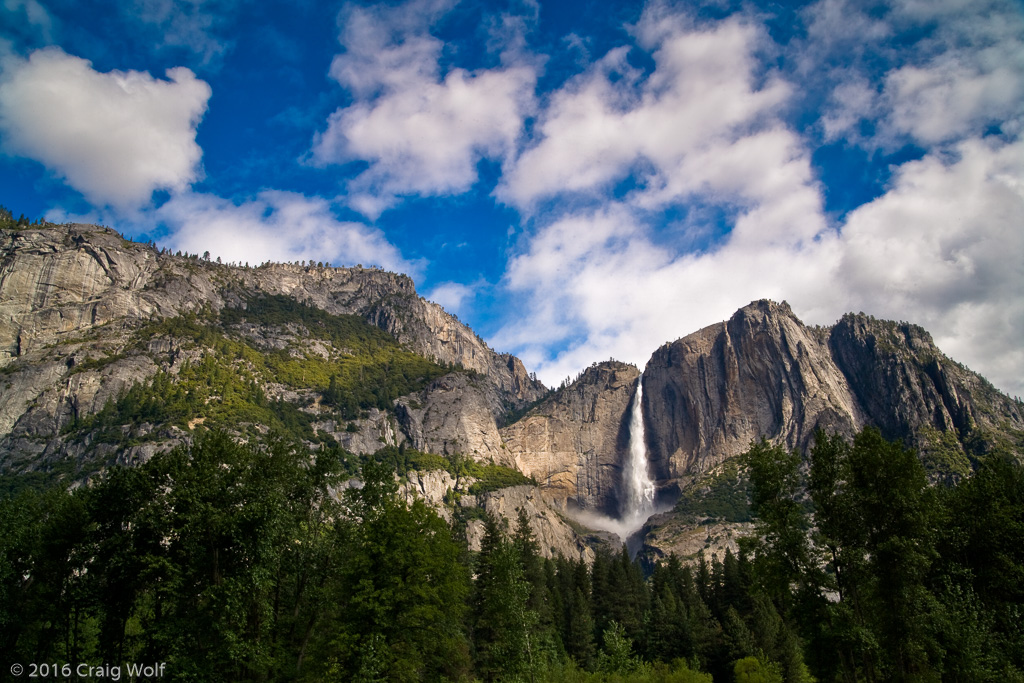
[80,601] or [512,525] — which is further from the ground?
[512,525]

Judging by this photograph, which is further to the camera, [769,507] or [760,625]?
[760,625]

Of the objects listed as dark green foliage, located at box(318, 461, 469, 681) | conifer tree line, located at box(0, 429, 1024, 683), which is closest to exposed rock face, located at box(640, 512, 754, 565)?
conifer tree line, located at box(0, 429, 1024, 683)

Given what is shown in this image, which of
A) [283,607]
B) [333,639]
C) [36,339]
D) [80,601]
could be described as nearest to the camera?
[333,639]

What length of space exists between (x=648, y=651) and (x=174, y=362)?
169706 mm

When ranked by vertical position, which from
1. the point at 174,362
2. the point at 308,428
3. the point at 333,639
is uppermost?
the point at 174,362

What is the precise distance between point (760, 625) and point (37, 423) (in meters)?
172

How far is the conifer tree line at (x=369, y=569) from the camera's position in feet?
87.9

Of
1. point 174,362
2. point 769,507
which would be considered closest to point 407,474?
point 174,362

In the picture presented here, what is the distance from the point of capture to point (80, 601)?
30062mm

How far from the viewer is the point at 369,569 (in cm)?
2967

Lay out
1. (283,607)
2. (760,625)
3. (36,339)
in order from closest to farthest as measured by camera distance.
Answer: (283,607) → (760,625) → (36,339)

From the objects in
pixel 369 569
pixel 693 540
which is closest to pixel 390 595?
pixel 369 569

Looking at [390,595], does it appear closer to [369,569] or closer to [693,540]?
[369,569]

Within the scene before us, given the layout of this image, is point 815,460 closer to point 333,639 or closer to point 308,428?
point 333,639
